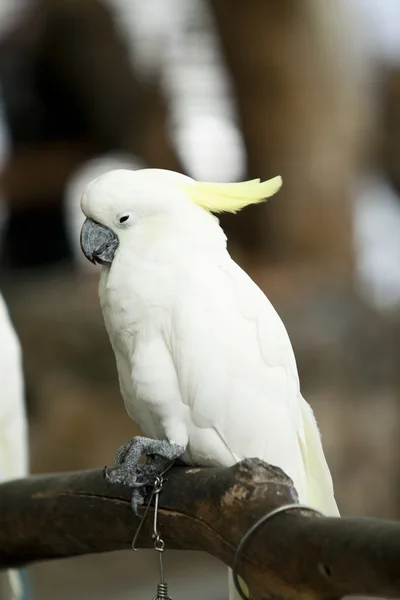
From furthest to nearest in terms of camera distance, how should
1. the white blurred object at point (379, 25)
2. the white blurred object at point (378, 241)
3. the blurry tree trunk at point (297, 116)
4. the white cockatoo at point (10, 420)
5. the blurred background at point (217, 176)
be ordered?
the white blurred object at point (379, 25), the blurry tree trunk at point (297, 116), the white blurred object at point (378, 241), the blurred background at point (217, 176), the white cockatoo at point (10, 420)

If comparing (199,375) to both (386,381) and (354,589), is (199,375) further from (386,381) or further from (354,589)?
(386,381)

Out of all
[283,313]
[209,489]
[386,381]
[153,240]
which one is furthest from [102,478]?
[386,381]

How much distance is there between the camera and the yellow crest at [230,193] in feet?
3.20

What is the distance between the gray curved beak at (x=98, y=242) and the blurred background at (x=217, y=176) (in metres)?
1.29

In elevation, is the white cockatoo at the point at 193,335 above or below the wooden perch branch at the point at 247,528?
above

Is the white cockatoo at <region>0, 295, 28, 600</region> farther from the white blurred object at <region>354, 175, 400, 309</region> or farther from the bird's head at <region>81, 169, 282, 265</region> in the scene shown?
the white blurred object at <region>354, 175, 400, 309</region>

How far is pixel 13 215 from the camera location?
11.8 ft

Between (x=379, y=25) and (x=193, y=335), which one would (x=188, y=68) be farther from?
(x=193, y=335)

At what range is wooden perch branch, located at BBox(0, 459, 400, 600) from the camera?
2.51 feet

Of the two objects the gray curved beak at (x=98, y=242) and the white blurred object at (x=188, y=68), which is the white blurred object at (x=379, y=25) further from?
the gray curved beak at (x=98, y=242)

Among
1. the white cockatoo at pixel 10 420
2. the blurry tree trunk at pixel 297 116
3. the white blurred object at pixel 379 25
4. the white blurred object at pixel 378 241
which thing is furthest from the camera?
the white blurred object at pixel 379 25

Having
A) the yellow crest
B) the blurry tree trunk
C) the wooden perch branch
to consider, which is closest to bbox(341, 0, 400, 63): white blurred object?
the blurry tree trunk

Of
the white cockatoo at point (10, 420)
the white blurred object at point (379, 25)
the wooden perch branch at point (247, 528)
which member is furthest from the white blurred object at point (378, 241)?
the wooden perch branch at point (247, 528)

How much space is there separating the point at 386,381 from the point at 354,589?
6.85 ft
